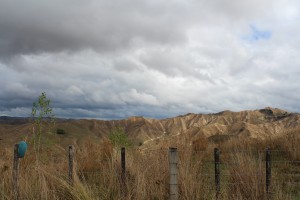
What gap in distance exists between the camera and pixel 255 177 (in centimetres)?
870

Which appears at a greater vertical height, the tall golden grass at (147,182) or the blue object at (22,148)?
the blue object at (22,148)

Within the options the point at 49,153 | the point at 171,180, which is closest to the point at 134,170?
the point at 171,180

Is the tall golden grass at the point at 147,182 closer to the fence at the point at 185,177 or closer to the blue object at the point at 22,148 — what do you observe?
the fence at the point at 185,177

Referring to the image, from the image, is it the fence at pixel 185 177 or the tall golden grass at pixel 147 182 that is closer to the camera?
the fence at pixel 185 177

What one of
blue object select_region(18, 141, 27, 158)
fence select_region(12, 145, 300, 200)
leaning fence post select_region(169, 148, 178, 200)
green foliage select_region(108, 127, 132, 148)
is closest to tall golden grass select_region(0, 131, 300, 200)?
fence select_region(12, 145, 300, 200)

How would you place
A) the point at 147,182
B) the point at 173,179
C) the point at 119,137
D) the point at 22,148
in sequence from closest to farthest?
1. the point at 173,179
2. the point at 22,148
3. the point at 147,182
4. the point at 119,137

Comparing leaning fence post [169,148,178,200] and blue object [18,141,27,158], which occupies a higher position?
blue object [18,141,27,158]

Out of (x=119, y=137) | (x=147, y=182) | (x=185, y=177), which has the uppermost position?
(x=119, y=137)

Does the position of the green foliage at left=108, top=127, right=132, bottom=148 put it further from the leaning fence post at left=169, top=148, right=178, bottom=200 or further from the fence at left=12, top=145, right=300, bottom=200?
the leaning fence post at left=169, top=148, right=178, bottom=200

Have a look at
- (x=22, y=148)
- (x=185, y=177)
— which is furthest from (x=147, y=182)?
(x=22, y=148)

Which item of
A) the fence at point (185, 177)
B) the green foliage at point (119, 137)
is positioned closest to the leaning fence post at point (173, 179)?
the fence at point (185, 177)

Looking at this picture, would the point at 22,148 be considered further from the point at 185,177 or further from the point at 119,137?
the point at 119,137

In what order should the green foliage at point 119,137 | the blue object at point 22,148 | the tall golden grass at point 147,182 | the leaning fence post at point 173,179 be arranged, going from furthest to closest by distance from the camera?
1. the green foliage at point 119,137
2. the blue object at point 22,148
3. the tall golden grass at point 147,182
4. the leaning fence post at point 173,179

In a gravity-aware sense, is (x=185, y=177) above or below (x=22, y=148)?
below
